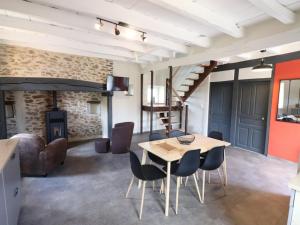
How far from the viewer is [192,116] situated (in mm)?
6891

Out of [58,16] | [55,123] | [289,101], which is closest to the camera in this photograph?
[58,16]

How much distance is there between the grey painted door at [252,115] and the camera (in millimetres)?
4531

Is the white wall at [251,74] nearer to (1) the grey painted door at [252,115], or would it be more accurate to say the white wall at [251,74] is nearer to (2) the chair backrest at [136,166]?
(1) the grey painted door at [252,115]

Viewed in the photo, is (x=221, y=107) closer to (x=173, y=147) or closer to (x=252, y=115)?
A: (x=252, y=115)

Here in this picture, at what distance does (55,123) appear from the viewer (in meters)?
4.92

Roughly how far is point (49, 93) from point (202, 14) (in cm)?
479

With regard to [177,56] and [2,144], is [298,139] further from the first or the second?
[2,144]

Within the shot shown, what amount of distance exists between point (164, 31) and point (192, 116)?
4584 millimetres

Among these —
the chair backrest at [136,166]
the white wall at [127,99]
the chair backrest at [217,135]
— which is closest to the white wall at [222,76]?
the chair backrest at [217,135]

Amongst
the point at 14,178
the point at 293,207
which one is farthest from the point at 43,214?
the point at 293,207

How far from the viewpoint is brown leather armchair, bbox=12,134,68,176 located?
9.69 feet

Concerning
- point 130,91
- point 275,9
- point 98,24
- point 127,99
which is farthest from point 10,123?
point 275,9

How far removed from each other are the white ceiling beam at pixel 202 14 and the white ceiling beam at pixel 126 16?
618mm

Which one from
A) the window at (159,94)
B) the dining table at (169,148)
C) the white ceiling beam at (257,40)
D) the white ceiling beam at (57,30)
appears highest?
the white ceiling beam at (57,30)
